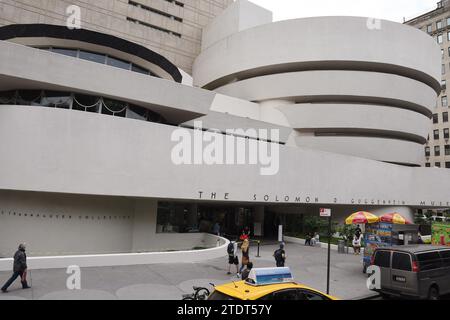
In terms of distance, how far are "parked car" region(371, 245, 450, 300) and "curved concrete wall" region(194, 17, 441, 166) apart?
25.6m

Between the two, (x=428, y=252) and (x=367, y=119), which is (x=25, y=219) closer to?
(x=428, y=252)

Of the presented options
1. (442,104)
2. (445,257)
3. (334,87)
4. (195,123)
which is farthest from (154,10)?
(442,104)

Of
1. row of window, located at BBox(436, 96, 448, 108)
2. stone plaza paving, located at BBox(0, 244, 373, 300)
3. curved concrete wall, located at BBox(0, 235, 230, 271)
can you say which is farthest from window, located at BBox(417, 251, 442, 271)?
row of window, located at BBox(436, 96, 448, 108)

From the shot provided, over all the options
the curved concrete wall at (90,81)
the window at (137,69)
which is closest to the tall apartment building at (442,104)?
the curved concrete wall at (90,81)

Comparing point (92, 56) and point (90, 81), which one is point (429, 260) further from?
point (92, 56)

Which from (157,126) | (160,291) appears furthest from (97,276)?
(157,126)

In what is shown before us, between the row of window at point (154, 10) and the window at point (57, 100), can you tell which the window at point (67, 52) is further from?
the row of window at point (154, 10)

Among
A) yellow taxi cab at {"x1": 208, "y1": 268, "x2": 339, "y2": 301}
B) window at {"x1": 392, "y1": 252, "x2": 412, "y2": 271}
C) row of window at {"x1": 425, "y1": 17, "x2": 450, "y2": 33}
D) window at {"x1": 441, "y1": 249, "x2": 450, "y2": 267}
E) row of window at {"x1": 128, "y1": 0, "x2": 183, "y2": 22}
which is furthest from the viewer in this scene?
row of window at {"x1": 425, "y1": 17, "x2": 450, "y2": 33}

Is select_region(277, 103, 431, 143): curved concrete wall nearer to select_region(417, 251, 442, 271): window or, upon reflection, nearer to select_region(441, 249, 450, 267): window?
select_region(441, 249, 450, 267): window

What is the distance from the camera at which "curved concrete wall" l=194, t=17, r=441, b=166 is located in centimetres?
3706

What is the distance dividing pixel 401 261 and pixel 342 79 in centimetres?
2875

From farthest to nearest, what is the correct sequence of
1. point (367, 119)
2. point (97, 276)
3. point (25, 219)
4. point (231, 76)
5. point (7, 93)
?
point (231, 76) < point (367, 119) < point (7, 93) < point (25, 219) < point (97, 276)
